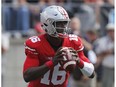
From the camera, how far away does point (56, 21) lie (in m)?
5.29

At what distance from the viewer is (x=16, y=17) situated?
1118cm

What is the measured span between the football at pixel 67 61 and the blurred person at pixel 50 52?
9 centimetres

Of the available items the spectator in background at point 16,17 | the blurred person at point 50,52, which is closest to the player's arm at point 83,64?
the blurred person at point 50,52

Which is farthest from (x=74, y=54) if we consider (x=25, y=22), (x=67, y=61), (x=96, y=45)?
(x=25, y=22)

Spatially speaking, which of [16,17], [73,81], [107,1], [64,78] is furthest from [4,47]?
[64,78]

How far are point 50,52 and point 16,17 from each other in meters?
5.84

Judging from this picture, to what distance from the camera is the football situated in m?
5.00

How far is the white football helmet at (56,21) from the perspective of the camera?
5273mm

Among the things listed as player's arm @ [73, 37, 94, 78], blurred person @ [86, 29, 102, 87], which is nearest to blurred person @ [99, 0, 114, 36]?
blurred person @ [86, 29, 102, 87]

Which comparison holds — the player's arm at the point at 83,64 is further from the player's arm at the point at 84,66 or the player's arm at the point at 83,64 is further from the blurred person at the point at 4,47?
the blurred person at the point at 4,47

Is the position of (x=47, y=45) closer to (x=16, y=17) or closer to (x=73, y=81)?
(x=73, y=81)

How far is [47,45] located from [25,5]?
585cm

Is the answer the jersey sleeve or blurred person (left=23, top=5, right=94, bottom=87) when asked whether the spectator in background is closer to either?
blurred person (left=23, top=5, right=94, bottom=87)

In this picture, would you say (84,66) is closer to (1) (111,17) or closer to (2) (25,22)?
(1) (111,17)
